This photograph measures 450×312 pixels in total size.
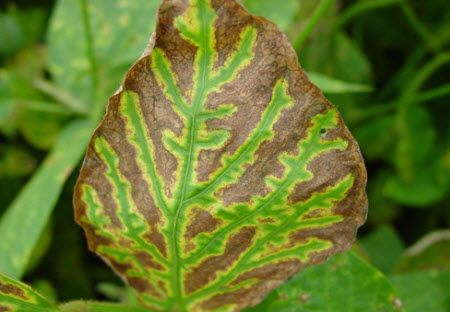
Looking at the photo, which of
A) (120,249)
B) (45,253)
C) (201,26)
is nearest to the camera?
(201,26)

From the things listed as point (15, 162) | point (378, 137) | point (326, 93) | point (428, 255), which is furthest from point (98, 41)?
point (428, 255)

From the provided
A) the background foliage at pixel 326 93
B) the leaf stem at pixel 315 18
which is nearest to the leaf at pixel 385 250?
the background foliage at pixel 326 93

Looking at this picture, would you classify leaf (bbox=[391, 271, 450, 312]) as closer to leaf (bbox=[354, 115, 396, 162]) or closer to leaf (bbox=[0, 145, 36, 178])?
leaf (bbox=[354, 115, 396, 162])

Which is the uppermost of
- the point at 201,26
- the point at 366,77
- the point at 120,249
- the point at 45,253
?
the point at 201,26

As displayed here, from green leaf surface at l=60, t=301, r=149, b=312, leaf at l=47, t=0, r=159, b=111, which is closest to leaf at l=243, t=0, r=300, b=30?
leaf at l=47, t=0, r=159, b=111

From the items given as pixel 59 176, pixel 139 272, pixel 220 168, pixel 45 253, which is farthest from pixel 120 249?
pixel 45 253

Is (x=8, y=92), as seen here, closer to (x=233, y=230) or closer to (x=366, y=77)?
(x=366, y=77)

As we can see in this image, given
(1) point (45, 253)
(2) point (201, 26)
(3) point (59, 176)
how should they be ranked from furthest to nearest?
1. (1) point (45, 253)
2. (3) point (59, 176)
3. (2) point (201, 26)
